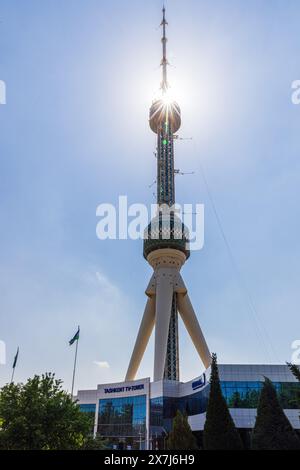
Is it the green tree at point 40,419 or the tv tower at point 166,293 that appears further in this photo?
the tv tower at point 166,293

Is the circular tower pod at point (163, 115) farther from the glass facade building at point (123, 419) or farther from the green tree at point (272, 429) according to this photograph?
the green tree at point (272, 429)

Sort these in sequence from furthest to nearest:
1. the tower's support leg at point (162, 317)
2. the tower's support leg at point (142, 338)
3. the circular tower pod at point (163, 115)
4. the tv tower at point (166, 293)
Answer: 1. the circular tower pod at point (163, 115)
2. the tower's support leg at point (142, 338)
3. the tv tower at point (166, 293)
4. the tower's support leg at point (162, 317)

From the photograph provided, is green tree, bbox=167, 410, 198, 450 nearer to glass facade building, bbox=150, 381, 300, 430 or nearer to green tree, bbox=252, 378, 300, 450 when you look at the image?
green tree, bbox=252, 378, 300, 450

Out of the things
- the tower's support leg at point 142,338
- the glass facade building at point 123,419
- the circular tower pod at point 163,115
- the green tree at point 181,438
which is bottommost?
the green tree at point 181,438

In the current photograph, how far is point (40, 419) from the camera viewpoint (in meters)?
20.5

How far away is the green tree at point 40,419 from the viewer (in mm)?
19734

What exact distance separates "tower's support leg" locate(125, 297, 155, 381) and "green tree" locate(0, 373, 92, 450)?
4094 centimetres

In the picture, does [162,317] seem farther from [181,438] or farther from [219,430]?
[219,430]

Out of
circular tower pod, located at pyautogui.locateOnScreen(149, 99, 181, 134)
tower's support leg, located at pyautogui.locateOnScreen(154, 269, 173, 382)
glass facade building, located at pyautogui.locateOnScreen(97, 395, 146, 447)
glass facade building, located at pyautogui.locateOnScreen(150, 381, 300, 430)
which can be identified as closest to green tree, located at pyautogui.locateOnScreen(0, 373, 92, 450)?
glass facade building, located at pyautogui.locateOnScreen(150, 381, 300, 430)

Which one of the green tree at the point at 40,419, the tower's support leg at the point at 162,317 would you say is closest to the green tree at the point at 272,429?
the green tree at the point at 40,419

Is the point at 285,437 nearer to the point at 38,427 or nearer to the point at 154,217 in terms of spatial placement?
the point at 38,427

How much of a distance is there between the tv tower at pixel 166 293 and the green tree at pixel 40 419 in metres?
35.5

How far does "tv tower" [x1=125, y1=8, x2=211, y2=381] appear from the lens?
60750 millimetres
